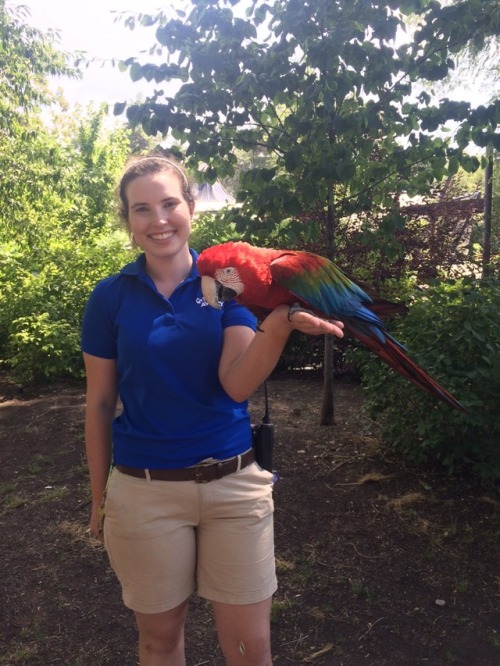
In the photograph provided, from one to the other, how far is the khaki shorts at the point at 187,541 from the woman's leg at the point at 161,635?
0.04 m

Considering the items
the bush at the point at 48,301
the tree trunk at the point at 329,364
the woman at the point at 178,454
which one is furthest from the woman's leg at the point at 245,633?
the bush at the point at 48,301

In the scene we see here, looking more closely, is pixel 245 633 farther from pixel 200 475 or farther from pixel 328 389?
pixel 328 389

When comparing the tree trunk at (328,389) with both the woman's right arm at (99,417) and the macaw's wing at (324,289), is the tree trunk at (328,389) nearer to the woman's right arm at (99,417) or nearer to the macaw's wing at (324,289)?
the macaw's wing at (324,289)

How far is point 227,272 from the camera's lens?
139 cm

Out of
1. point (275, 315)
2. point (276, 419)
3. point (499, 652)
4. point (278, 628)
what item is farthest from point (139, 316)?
point (276, 419)

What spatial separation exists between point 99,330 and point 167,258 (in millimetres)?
264

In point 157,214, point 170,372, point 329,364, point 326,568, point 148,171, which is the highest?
point 148,171

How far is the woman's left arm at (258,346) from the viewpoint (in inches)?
49.8

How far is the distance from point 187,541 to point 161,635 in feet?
0.87

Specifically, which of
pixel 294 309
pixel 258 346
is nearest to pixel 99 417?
pixel 258 346

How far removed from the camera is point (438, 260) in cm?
561

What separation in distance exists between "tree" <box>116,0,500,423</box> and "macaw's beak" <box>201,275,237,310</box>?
6.10 feet

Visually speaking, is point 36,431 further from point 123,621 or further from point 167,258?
point 167,258

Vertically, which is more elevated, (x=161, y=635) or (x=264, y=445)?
(x=264, y=445)
